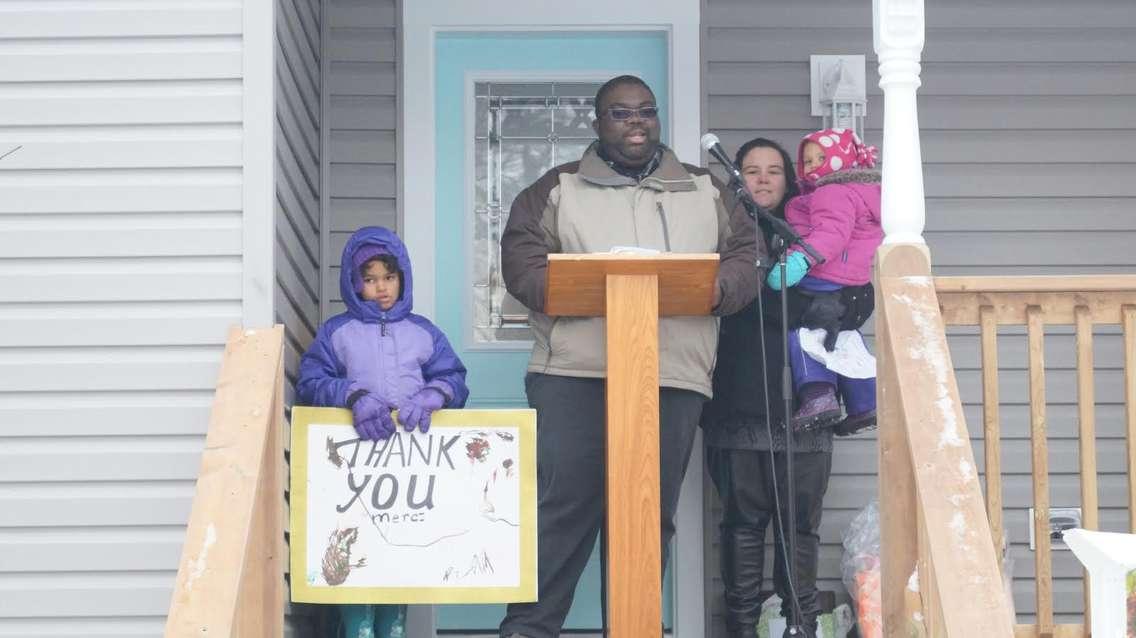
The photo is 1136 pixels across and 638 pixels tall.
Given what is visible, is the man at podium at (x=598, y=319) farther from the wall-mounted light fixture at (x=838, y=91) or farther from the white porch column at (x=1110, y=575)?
the white porch column at (x=1110, y=575)

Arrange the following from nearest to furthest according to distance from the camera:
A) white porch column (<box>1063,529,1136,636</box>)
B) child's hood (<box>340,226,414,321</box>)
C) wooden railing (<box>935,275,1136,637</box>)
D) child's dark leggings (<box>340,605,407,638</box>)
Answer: white porch column (<box>1063,529,1136,636</box>) → wooden railing (<box>935,275,1136,637</box>) → child's dark leggings (<box>340,605,407,638</box>) → child's hood (<box>340,226,414,321</box>)

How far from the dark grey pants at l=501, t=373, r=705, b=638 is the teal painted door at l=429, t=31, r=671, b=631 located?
84 centimetres

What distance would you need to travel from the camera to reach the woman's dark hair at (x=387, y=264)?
4938 mm

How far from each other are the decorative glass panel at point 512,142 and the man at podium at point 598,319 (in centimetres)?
70

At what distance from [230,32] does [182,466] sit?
1165 millimetres

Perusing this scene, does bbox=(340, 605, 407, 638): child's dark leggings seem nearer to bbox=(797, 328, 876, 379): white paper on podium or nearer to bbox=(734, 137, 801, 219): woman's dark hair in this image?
bbox=(797, 328, 876, 379): white paper on podium

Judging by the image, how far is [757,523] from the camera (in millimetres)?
5258

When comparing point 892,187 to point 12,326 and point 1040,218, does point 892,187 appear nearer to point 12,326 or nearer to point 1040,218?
point 1040,218

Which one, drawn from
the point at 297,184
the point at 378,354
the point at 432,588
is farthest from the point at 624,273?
the point at 297,184

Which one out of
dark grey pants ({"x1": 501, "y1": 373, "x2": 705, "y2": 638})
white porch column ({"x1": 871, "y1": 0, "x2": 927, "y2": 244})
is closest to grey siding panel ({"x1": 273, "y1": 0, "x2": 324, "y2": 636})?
dark grey pants ({"x1": 501, "y1": 373, "x2": 705, "y2": 638})

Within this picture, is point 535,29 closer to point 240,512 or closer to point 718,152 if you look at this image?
point 718,152

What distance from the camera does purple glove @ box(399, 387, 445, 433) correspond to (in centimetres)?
451

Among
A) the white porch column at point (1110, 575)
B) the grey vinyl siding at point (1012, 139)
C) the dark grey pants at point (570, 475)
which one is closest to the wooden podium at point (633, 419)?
the dark grey pants at point (570, 475)

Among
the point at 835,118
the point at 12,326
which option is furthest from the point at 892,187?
the point at 12,326
